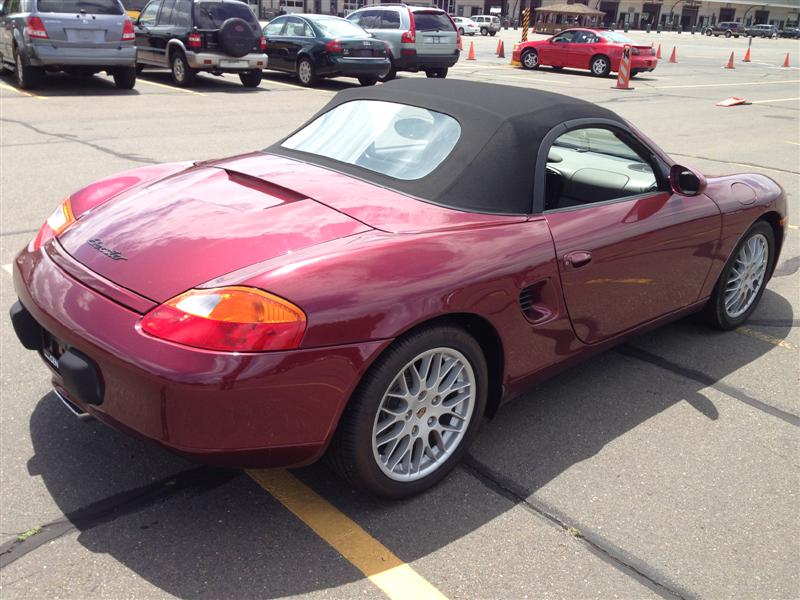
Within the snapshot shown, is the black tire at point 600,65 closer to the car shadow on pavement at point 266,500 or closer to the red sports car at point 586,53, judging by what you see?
the red sports car at point 586,53

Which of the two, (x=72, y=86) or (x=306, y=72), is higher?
(x=306, y=72)

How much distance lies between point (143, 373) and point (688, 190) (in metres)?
2.84

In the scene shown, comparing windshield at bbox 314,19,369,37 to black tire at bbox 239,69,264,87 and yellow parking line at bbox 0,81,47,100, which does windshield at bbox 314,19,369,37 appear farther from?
yellow parking line at bbox 0,81,47,100

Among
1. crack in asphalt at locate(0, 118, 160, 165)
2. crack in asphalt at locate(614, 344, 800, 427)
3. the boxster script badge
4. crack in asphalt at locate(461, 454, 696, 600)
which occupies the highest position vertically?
the boxster script badge

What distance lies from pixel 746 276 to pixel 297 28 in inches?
572

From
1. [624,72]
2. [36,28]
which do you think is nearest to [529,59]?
[624,72]

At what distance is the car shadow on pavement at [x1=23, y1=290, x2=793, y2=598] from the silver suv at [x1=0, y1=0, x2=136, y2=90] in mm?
11106

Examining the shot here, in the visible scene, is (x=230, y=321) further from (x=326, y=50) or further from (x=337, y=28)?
(x=337, y=28)

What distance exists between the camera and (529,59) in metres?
26.7

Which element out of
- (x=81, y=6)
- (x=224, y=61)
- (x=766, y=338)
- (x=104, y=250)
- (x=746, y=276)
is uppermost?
(x=81, y=6)

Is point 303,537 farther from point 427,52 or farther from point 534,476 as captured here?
point 427,52

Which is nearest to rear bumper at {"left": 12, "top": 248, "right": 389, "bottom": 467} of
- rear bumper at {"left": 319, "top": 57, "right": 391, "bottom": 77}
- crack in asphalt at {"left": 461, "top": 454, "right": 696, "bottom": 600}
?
crack in asphalt at {"left": 461, "top": 454, "right": 696, "bottom": 600}

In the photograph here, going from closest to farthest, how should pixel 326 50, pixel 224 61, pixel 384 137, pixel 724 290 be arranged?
pixel 384 137
pixel 724 290
pixel 224 61
pixel 326 50

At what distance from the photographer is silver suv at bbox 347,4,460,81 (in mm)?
18719
